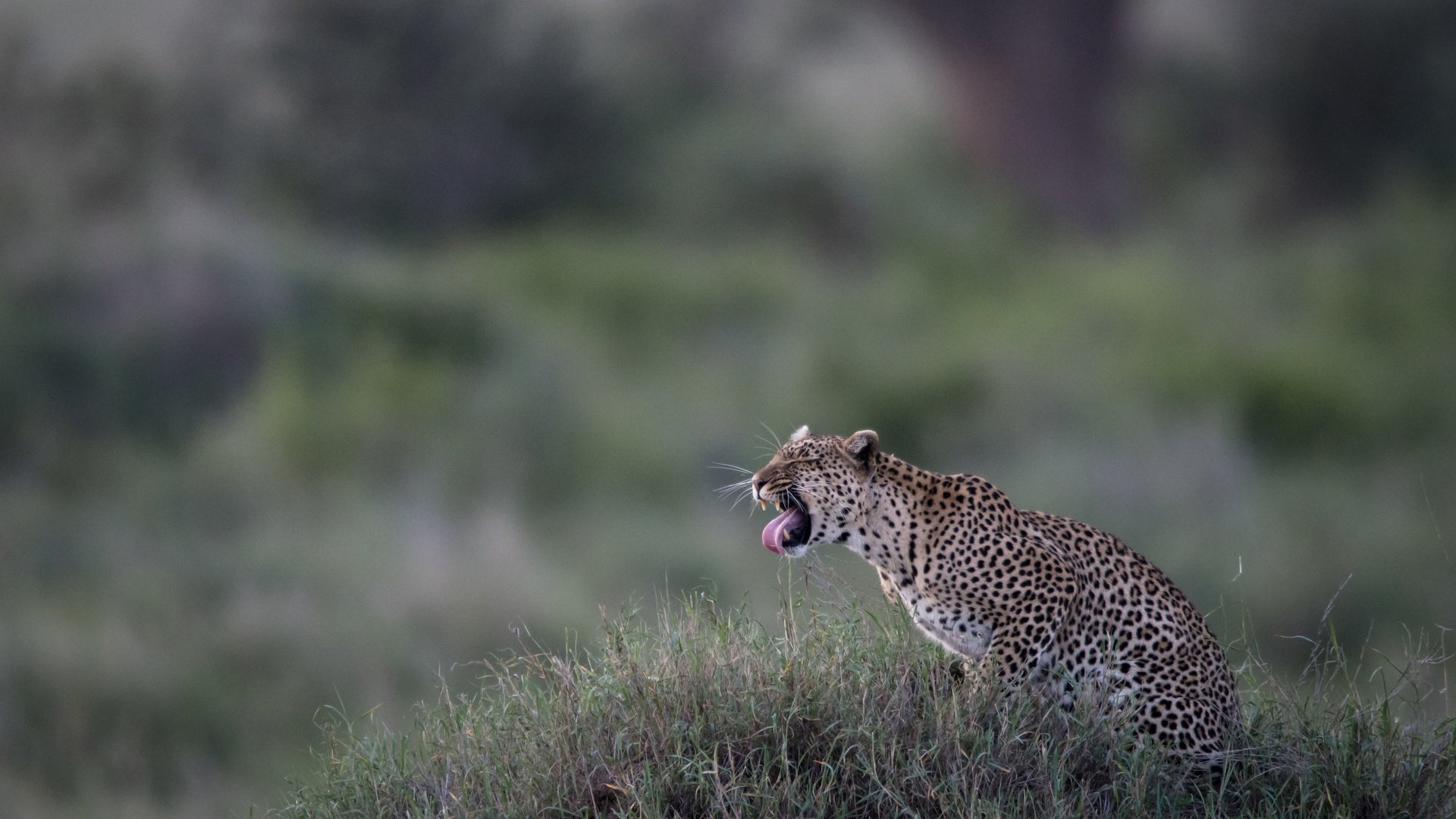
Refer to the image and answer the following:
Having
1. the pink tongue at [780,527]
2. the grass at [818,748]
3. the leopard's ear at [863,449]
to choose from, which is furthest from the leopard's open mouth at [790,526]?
the grass at [818,748]

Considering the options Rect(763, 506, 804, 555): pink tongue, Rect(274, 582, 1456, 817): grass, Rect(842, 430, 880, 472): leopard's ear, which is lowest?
Rect(274, 582, 1456, 817): grass

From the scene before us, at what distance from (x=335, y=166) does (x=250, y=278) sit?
375cm

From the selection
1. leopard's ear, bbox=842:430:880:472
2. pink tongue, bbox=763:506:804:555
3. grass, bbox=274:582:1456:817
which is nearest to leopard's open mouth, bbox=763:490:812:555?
pink tongue, bbox=763:506:804:555

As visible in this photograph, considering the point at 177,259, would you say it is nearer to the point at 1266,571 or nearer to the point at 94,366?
the point at 94,366

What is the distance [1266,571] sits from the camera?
24.8m

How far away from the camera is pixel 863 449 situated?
7.14 m

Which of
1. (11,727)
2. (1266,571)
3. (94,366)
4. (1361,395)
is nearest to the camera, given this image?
(11,727)

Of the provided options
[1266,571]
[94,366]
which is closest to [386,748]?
[1266,571]

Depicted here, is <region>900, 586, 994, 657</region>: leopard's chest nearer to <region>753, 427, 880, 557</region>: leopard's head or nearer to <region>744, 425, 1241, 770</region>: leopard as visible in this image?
<region>744, 425, 1241, 770</region>: leopard

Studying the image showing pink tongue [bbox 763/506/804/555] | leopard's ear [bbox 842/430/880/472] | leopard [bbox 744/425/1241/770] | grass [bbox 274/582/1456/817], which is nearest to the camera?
grass [bbox 274/582/1456/817]

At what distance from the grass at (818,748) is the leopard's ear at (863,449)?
69 centimetres

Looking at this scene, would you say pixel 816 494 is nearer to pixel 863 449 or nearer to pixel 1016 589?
pixel 863 449

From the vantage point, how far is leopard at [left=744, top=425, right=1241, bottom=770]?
6754 mm

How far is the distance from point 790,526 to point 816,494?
172mm
